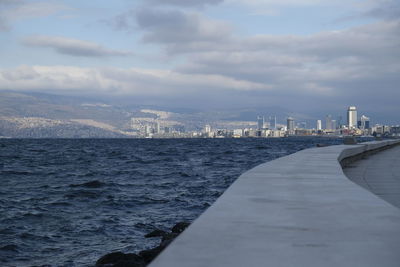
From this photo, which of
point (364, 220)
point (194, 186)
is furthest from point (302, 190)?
point (194, 186)

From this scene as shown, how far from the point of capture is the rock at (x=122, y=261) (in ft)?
24.1

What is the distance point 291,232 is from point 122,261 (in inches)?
136

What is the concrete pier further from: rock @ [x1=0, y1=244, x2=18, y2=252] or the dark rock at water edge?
the dark rock at water edge

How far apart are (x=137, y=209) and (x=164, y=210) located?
87cm

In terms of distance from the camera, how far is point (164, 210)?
1582 cm

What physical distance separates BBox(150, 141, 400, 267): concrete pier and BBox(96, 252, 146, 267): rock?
63.4 inches

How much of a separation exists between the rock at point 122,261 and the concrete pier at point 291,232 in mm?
1610

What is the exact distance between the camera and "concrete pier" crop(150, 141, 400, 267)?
3838 millimetres

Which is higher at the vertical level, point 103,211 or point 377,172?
point 377,172

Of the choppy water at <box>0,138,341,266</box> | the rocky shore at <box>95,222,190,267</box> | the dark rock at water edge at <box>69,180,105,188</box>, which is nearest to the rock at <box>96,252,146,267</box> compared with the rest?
the rocky shore at <box>95,222,190,267</box>

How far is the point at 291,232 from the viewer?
476cm

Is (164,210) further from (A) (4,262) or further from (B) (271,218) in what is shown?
(B) (271,218)

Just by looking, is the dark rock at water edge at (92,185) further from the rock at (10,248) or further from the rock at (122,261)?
the rock at (122,261)

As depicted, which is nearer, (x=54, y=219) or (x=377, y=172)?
(x=54, y=219)
